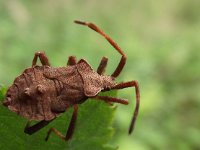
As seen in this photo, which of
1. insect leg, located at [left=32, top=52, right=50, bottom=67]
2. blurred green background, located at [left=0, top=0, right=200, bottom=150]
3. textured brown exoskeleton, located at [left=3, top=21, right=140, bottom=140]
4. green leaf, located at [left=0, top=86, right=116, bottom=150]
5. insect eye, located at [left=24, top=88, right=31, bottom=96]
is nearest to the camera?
green leaf, located at [left=0, top=86, right=116, bottom=150]

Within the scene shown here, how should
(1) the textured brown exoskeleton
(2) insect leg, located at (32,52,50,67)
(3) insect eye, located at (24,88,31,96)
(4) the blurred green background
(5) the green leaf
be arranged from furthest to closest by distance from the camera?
(4) the blurred green background
(2) insect leg, located at (32,52,50,67)
(3) insect eye, located at (24,88,31,96)
(1) the textured brown exoskeleton
(5) the green leaf

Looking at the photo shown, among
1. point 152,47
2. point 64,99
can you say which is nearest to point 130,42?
point 152,47

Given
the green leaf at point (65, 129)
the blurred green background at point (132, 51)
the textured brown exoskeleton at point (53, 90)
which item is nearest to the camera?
the green leaf at point (65, 129)

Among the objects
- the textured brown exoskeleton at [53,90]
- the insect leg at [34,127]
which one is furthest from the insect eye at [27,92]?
the insect leg at [34,127]

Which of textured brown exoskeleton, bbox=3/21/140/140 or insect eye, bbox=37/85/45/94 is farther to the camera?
insect eye, bbox=37/85/45/94

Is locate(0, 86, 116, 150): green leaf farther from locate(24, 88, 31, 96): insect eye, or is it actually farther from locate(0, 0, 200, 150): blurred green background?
locate(0, 0, 200, 150): blurred green background

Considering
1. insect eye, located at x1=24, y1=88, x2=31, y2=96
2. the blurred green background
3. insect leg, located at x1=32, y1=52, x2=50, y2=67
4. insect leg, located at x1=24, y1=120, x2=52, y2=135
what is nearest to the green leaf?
insect leg, located at x1=24, y1=120, x2=52, y2=135

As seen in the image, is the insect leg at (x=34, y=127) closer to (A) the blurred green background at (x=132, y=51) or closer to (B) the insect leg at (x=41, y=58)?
(B) the insect leg at (x=41, y=58)
